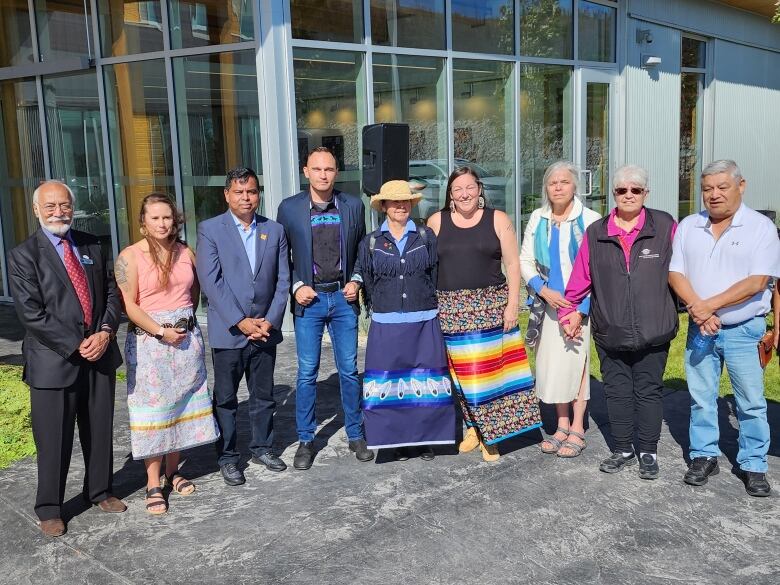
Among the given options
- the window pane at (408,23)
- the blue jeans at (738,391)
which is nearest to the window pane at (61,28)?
the window pane at (408,23)

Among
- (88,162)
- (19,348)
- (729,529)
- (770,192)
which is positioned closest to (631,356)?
(729,529)

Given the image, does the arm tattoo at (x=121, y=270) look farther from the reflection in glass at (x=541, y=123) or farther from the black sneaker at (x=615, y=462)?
the reflection in glass at (x=541, y=123)

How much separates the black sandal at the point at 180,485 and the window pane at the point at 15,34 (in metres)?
7.53

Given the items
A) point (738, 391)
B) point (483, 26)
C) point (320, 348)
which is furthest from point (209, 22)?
point (738, 391)

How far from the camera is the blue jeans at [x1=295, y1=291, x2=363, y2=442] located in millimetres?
4500

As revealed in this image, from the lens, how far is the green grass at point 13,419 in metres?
4.93

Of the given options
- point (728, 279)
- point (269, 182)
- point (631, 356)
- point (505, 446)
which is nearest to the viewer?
point (728, 279)

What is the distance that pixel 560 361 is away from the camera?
460 cm

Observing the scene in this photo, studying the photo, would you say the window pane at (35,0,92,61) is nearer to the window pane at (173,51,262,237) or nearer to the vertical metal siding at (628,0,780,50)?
the window pane at (173,51,262,237)

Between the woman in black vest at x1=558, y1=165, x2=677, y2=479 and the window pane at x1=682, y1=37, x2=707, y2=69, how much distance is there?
35.3ft

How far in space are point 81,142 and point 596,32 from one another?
7358 millimetres

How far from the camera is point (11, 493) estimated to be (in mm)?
4293

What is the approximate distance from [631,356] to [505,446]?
1051 millimetres

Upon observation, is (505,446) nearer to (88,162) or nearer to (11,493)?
(11,493)
